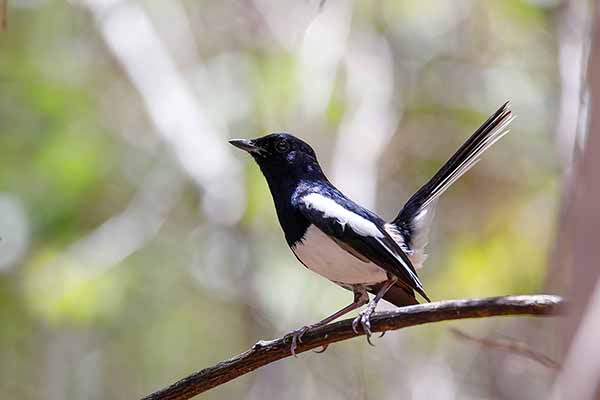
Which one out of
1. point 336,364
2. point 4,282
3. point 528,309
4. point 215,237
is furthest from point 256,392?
point 528,309

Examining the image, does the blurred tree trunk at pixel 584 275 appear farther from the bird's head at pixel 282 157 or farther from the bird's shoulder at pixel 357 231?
the bird's head at pixel 282 157

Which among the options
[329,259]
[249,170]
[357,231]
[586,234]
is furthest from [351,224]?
[586,234]

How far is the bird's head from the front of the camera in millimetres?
3680

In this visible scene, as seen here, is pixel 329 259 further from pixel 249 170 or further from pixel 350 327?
pixel 249 170

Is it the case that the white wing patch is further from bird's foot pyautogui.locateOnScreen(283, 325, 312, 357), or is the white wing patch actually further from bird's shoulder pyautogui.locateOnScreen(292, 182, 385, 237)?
bird's foot pyautogui.locateOnScreen(283, 325, 312, 357)

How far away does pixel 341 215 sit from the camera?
3311 millimetres

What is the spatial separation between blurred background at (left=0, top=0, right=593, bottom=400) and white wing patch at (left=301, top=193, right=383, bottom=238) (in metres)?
1.38

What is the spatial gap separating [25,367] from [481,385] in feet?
11.8

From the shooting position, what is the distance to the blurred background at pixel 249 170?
5250 millimetres

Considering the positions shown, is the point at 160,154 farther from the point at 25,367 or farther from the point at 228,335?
the point at 25,367

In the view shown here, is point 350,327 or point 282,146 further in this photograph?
point 282,146

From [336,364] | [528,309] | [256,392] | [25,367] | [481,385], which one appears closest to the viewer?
[528,309]

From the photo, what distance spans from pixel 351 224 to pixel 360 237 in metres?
0.06

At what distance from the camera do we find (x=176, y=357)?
6.86 m
